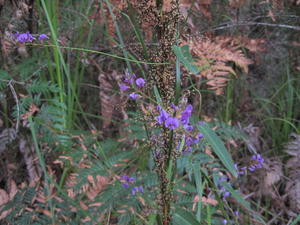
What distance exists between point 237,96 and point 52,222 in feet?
4.88

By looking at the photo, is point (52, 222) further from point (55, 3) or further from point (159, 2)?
point (55, 3)

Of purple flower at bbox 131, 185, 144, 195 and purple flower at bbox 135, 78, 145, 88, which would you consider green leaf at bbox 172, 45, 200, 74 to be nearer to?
purple flower at bbox 135, 78, 145, 88

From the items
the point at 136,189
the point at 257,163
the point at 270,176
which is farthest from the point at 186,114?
the point at 270,176

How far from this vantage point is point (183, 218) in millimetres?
953

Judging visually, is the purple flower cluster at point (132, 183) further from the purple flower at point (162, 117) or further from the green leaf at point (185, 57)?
the green leaf at point (185, 57)

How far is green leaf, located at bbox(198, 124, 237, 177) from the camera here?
73 centimetres

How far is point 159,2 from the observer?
886mm

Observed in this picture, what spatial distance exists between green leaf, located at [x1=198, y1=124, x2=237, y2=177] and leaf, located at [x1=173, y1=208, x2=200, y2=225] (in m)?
0.24

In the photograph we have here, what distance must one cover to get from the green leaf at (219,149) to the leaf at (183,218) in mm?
239

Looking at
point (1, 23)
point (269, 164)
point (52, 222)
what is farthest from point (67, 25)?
point (269, 164)

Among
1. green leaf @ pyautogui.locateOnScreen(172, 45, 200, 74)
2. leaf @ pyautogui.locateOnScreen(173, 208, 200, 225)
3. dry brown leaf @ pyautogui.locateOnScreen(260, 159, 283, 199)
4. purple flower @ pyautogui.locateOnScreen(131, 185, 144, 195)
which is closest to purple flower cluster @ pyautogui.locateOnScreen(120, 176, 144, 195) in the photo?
purple flower @ pyautogui.locateOnScreen(131, 185, 144, 195)

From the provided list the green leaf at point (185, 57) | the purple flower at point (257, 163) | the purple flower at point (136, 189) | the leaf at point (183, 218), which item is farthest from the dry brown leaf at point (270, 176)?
the green leaf at point (185, 57)

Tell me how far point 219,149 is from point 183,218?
284 mm

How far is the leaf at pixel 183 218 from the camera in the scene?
93cm
